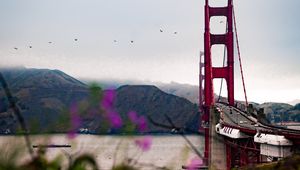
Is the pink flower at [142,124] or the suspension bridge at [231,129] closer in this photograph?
the pink flower at [142,124]

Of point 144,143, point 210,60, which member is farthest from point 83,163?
point 210,60

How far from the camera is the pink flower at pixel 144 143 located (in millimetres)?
1859

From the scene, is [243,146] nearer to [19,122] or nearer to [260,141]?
[260,141]

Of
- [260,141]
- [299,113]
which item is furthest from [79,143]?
[299,113]

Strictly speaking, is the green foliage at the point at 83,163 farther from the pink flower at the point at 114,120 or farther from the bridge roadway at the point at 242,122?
the bridge roadway at the point at 242,122

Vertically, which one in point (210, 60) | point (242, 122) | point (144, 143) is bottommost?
point (242, 122)

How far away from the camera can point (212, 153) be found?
41.9m

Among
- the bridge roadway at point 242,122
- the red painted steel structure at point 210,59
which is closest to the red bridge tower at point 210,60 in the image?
the red painted steel structure at point 210,59

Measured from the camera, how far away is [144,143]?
1920 millimetres

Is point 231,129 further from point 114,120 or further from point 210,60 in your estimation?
point 114,120

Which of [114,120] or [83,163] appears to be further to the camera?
[114,120]

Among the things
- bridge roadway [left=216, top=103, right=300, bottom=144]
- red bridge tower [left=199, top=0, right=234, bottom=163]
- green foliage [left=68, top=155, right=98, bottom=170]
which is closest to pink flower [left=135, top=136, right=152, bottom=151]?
green foliage [left=68, top=155, right=98, bottom=170]

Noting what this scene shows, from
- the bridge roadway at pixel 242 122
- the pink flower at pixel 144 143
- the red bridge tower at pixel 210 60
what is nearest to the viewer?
the pink flower at pixel 144 143

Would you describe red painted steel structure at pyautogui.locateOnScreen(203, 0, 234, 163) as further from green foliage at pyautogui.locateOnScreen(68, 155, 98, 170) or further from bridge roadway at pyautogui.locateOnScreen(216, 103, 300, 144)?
green foliage at pyautogui.locateOnScreen(68, 155, 98, 170)
